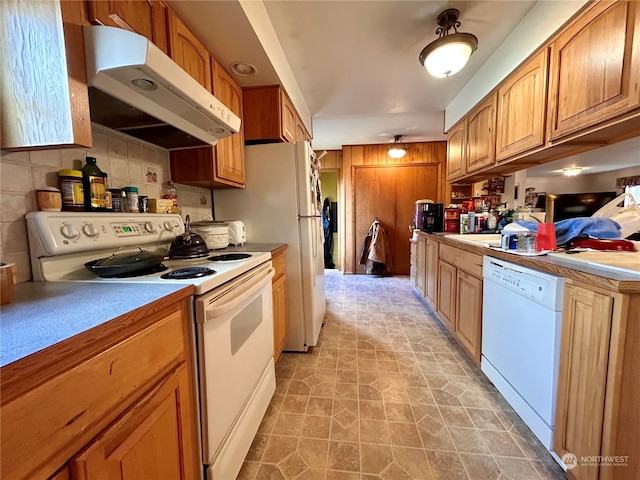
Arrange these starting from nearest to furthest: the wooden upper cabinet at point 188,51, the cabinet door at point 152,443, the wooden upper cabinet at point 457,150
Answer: the cabinet door at point 152,443 < the wooden upper cabinet at point 188,51 < the wooden upper cabinet at point 457,150

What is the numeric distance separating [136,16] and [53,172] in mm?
705

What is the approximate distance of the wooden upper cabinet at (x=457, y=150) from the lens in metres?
2.71

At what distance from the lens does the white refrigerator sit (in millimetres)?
1962

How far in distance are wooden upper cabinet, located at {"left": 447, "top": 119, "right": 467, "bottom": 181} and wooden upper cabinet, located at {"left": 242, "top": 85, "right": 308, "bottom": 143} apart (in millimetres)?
1887

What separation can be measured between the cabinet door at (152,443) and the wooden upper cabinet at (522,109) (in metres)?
2.30

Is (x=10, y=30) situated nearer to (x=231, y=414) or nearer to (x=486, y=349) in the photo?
(x=231, y=414)

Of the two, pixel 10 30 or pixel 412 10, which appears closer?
pixel 10 30

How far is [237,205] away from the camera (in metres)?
2.09

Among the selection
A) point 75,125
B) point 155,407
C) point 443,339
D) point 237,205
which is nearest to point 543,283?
point 443,339

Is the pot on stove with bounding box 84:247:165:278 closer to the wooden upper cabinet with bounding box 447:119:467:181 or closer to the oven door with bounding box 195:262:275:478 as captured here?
the oven door with bounding box 195:262:275:478

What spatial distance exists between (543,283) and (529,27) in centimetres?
165

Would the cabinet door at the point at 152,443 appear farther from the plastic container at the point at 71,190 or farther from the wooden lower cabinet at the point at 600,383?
the wooden lower cabinet at the point at 600,383

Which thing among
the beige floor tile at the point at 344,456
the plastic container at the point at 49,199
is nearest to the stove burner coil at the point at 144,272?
the plastic container at the point at 49,199

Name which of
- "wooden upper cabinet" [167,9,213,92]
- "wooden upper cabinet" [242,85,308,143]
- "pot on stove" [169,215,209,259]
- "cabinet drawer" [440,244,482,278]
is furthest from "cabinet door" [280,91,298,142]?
"cabinet drawer" [440,244,482,278]
